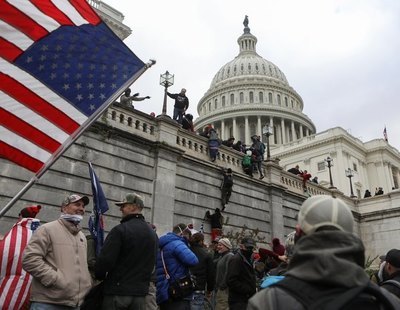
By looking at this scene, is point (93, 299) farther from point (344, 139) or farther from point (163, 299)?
point (344, 139)

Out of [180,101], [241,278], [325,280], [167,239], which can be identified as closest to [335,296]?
[325,280]

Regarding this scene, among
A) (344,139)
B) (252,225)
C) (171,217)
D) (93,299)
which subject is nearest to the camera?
(93,299)

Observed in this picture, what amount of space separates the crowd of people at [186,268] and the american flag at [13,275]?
0.03 meters

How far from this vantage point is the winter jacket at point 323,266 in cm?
191

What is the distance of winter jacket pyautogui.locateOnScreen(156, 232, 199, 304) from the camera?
19.2 ft

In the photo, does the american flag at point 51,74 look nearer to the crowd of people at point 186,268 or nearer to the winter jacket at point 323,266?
the crowd of people at point 186,268

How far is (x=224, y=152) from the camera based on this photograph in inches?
746

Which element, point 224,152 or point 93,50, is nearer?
point 93,50

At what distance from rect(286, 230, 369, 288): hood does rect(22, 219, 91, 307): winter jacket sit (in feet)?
10.3

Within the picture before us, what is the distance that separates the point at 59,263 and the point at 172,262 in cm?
187

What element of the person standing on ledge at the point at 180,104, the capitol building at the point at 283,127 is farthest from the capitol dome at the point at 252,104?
the person standing on ledge at the point at 180,104

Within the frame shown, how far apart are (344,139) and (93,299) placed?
2481 inches

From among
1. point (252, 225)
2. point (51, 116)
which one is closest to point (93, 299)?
point (51, 116)

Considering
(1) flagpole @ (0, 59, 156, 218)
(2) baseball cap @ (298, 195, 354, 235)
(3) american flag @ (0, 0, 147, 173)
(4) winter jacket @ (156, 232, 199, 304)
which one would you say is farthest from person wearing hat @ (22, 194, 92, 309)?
(2) baseball cap @ (298, 195, 354, 235)
